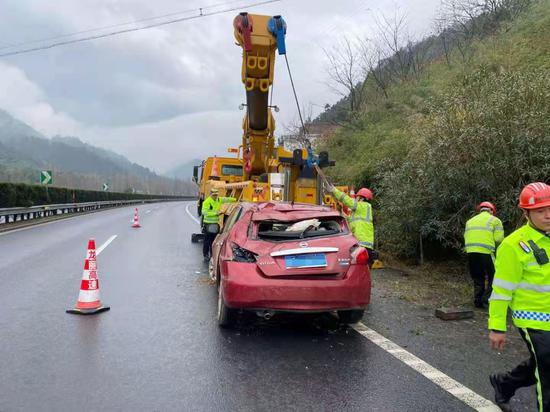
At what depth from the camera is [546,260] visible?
306cm

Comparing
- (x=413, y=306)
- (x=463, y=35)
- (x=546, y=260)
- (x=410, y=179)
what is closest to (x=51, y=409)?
(x=546, y=260)

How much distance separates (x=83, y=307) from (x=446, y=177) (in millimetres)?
6465

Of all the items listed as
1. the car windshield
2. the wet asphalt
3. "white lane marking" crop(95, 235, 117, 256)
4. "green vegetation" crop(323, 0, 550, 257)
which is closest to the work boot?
the wet asphalt

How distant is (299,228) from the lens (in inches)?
226

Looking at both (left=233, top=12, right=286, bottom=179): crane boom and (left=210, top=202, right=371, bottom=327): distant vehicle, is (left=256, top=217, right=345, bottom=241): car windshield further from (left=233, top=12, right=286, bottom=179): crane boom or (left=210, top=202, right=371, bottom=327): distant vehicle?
(left=233, top=12, right=286, bottom=179): crane boom

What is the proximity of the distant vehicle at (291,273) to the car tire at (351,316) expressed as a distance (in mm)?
13

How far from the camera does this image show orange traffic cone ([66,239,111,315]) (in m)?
6.24

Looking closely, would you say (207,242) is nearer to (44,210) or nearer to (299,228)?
(299,228)

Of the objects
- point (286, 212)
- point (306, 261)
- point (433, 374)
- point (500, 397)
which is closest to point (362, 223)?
point (286, 212)

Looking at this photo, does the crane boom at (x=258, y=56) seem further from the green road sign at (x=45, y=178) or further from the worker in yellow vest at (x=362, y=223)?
the green road sign at (x=45, y=178)

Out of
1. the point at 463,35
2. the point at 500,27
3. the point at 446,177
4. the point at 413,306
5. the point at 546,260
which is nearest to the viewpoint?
the point at 546,260

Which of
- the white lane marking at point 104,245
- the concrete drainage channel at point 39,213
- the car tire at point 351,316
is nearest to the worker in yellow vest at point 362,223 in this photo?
the car tire at point 351,316

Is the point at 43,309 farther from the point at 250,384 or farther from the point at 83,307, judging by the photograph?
the point at 250,384

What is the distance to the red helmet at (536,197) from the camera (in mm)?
3051
